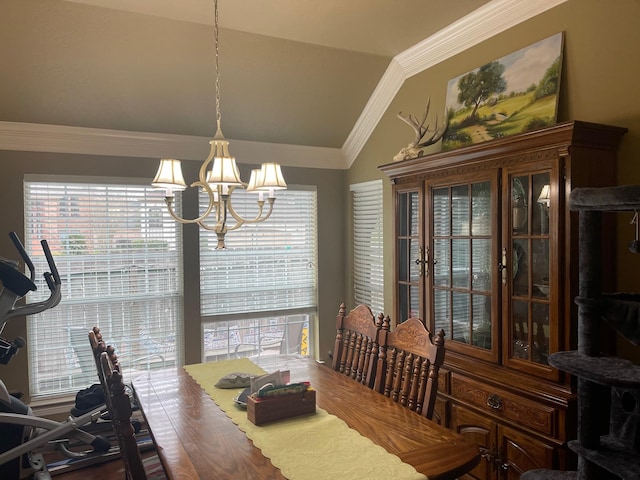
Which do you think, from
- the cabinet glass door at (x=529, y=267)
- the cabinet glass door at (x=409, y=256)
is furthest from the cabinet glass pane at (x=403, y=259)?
the cabinet glass door at (x=529, y=267)

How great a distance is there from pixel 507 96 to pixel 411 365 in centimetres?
161

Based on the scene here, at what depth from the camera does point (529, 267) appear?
7.56 ft

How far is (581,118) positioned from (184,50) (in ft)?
7.90

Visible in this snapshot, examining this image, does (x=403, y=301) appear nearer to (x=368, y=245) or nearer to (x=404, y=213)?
(x=404, y=213)

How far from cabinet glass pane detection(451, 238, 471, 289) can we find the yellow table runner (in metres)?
1.16

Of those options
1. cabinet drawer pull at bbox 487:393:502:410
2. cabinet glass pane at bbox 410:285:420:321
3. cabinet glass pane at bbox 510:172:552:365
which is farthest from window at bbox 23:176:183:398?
cabinet glass pane at bbox 510:172:552:365

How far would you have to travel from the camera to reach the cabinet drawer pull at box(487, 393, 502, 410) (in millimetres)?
2391

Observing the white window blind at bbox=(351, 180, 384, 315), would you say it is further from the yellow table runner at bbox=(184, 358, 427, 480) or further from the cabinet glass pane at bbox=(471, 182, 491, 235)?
the yellow table runner at bbox=(184, 358, 427, 480)

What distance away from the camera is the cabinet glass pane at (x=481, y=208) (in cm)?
253

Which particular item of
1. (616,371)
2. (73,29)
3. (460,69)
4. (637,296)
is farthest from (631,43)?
(73,29)

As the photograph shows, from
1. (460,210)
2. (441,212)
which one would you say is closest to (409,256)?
(441,212)

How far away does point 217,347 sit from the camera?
4.13m

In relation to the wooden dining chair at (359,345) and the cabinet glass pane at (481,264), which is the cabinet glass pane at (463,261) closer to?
the cabinet glass pane at (481,264)

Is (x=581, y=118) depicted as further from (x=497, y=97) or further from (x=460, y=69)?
(x=460, y=69)
